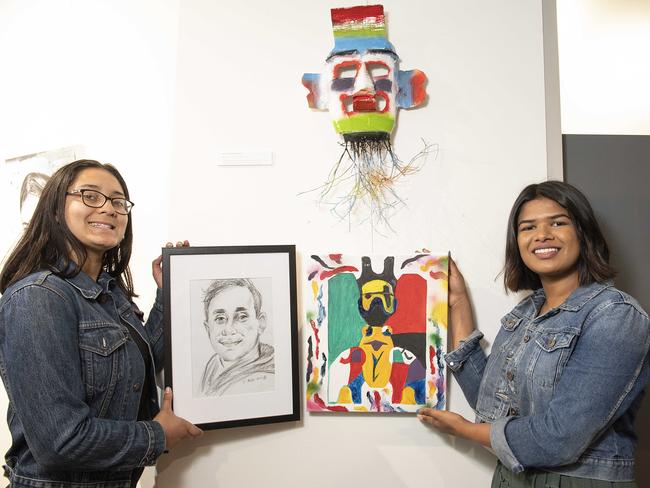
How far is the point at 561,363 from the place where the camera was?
3.54 feet

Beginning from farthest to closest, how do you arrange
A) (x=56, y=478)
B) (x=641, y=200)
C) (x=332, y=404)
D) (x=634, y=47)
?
(x=634, y=47) < (x=641, y=200) < (x=332, y=404) < (x=56, y=478)

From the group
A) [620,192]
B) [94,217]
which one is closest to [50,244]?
[94,217]

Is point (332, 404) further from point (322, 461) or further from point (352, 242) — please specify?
point (352, 242)

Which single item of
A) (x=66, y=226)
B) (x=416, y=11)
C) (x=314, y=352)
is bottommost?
(x=314, y=352)

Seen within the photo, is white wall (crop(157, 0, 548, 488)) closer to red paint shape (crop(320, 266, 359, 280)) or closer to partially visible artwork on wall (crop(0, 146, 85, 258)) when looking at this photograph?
red paint shape (crop(320, 266, 359, 280))

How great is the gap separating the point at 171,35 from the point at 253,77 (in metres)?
0.54

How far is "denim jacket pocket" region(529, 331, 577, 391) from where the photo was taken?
1.08 metres

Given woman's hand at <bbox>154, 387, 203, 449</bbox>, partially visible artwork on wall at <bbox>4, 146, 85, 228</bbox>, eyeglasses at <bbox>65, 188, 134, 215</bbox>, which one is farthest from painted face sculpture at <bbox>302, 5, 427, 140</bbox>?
partially visible artwork on wall at <bbox>4, 146, 85, 228</bbox>

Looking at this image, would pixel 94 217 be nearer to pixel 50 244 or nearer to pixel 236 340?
pixel 50 244

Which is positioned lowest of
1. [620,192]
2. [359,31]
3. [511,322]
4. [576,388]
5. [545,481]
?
[545,481]

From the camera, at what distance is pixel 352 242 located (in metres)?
1.48

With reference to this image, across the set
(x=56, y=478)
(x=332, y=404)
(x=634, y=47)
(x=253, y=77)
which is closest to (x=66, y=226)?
(x=56, y=478)

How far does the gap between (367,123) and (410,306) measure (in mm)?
562

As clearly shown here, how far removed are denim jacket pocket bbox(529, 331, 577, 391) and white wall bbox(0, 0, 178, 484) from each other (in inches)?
51.1
